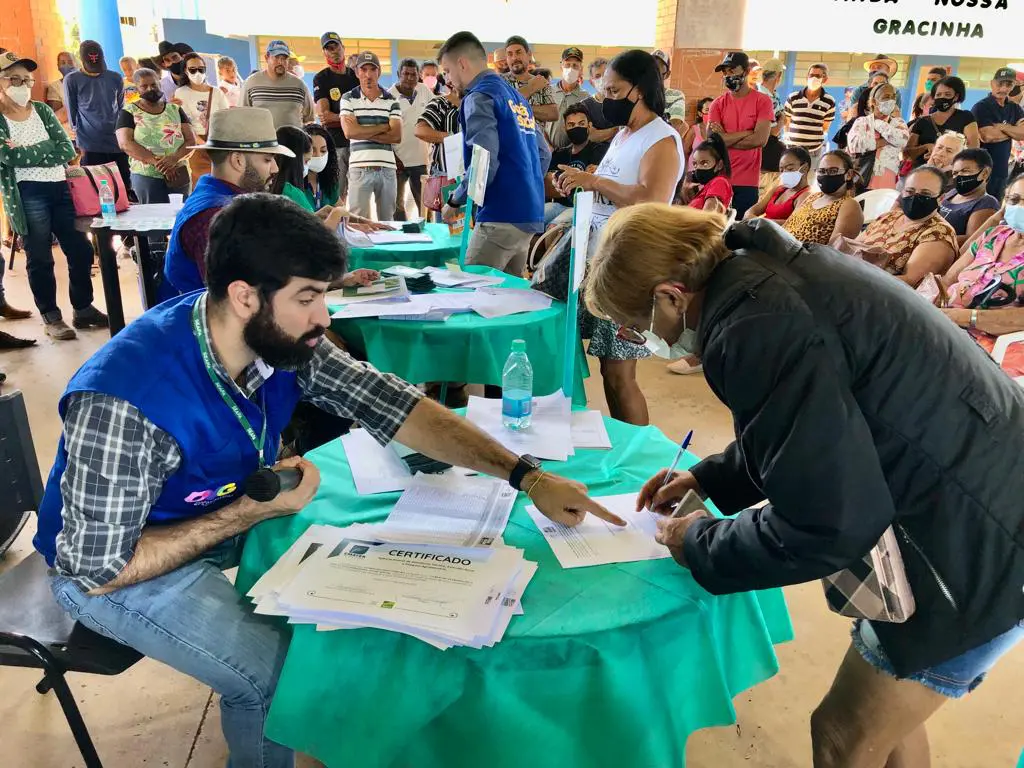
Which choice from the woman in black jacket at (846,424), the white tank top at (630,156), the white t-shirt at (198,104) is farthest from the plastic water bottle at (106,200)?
the woman in black jacket at (846,424)

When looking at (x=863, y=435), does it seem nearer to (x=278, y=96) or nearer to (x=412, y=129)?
(x=278, y=96)

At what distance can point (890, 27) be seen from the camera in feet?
29.9

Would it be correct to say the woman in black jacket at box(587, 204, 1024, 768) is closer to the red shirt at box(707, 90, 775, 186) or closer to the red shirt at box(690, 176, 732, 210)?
the red shirt at box(690, 176, 732, 210)

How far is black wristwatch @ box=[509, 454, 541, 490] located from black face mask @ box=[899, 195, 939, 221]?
115 inches

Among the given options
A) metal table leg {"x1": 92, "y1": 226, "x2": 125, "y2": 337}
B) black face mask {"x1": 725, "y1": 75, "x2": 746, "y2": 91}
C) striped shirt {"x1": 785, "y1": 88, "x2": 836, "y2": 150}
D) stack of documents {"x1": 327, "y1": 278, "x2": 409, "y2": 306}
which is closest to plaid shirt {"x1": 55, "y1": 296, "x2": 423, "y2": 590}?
stack of documents {"x1": 327, "y1": 278, "x2": 409, "y2": 306}

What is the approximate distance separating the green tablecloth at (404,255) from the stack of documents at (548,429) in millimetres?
1870

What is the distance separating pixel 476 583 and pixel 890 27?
1049cm

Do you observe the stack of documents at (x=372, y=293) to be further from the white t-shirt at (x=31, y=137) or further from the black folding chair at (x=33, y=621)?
the white t-shirt at (x=31, y=137)

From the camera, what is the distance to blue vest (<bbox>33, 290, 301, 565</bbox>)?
1.23m

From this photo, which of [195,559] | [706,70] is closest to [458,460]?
[195,559]

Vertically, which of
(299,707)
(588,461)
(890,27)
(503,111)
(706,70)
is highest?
(890,27)

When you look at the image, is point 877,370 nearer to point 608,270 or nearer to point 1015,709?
point 608,270

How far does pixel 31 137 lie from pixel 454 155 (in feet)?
9.00

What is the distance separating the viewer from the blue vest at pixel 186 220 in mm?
2600
